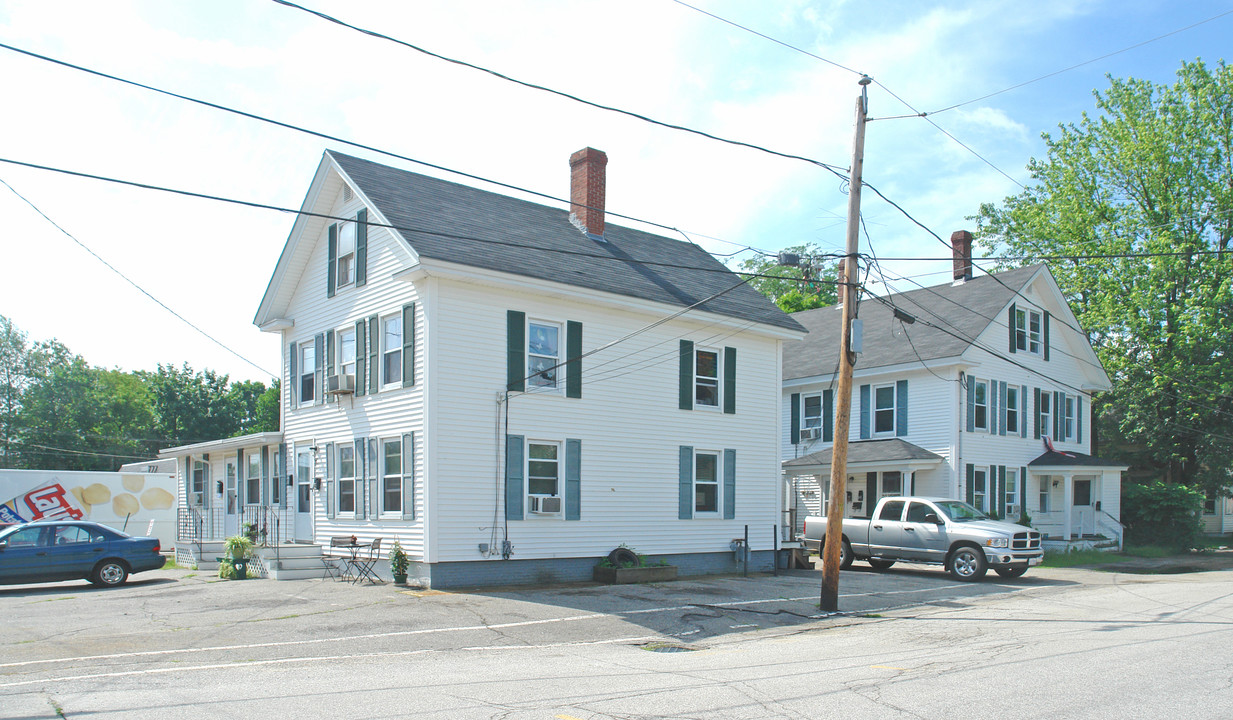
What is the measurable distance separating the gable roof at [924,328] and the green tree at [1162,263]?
375 centimetres

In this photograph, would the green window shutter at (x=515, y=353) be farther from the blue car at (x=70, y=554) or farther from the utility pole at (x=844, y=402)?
the blue car at (x=70, y=554)

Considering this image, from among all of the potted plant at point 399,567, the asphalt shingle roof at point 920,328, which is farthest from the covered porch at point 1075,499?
the potted plant at point 399,567

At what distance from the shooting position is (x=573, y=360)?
63.2 ft

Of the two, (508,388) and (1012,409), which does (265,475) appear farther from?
(1012,409)

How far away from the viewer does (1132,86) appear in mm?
38500

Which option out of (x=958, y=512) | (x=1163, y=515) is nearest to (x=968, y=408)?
(x=958, y=512)

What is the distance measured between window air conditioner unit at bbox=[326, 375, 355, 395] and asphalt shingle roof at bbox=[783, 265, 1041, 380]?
611 inches

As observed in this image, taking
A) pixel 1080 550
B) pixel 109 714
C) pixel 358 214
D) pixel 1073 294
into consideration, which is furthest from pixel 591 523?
pixel 1073 294

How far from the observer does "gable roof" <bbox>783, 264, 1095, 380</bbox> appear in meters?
29.2

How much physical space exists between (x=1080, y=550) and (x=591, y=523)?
19766 mm

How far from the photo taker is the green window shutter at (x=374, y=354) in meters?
19.2

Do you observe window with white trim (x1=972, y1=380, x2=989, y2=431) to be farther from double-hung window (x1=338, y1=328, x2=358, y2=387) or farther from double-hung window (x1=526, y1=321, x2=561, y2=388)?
double-hung window (x1=338, y1=328, x2=358, y2=387)

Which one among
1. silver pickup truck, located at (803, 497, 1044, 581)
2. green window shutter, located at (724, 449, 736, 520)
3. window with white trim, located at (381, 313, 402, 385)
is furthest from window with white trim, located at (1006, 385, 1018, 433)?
window with white trim, located at (381, 313, 402, 385)

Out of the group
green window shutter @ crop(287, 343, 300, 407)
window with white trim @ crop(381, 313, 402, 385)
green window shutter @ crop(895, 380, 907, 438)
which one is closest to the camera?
window with white trim @ crop(381, 313, 402, 385)
